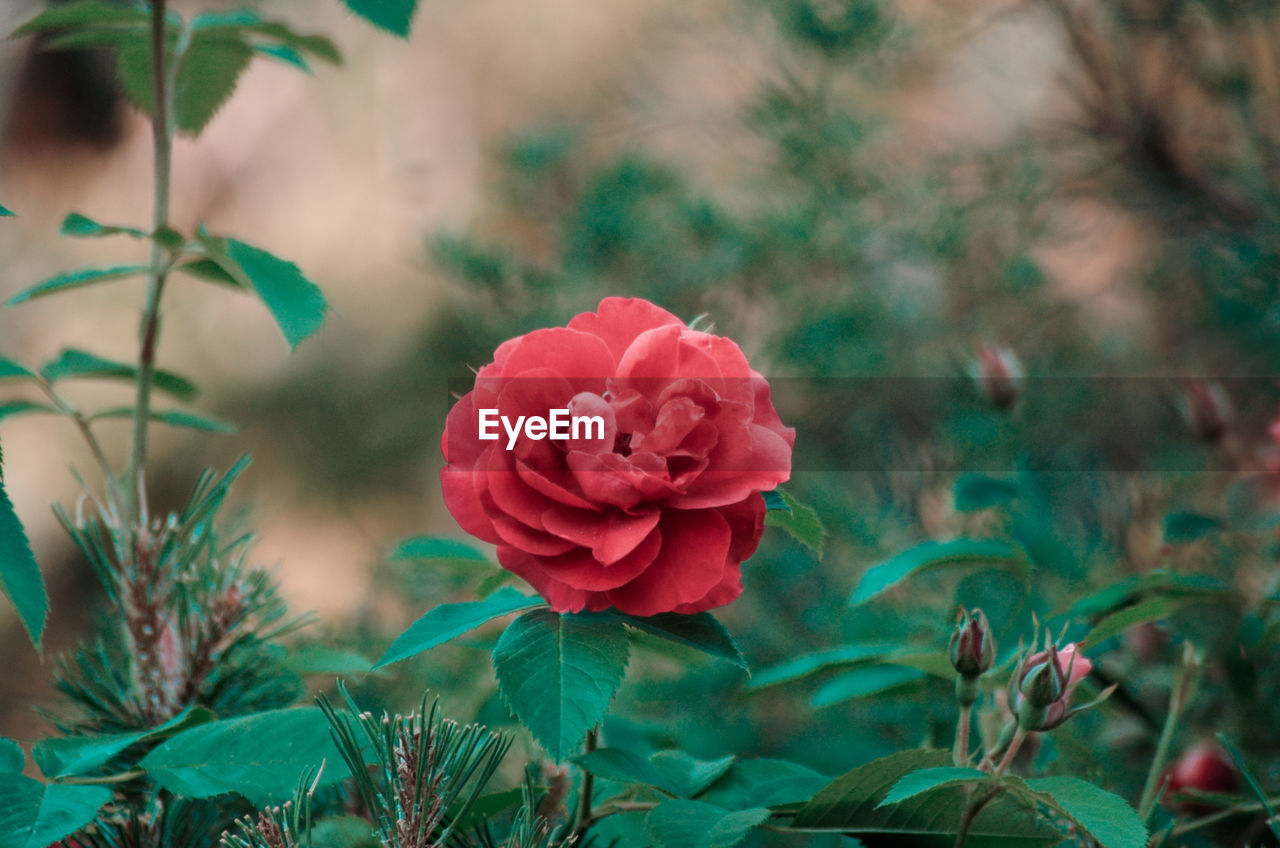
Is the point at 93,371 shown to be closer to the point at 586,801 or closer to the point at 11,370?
the point at 11,370

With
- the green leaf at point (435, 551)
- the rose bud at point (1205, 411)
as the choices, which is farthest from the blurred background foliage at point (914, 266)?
the green leaf at point (435, 551)

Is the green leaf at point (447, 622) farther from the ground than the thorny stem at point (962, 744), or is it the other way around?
the green leaf at point (447, 622)

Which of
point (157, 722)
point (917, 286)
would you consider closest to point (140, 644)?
point (157, 722)

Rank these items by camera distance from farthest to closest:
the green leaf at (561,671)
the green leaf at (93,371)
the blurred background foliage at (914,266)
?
the blurred background foliage at (914,266)
the green leaf at (93,371)
the green leaf at (561,671)

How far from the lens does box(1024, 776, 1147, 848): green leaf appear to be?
0.16 metres

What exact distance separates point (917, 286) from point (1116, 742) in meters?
0.56

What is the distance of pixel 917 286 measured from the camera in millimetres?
831

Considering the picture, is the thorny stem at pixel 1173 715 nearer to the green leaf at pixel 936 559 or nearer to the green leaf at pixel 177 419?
the green leaf at pixel 936 559

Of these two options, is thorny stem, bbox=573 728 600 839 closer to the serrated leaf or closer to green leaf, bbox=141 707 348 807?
green leaf, bbox=141 707 348 807

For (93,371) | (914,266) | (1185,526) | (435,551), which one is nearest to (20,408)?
(93,371)

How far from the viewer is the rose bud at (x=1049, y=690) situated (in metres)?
0.19

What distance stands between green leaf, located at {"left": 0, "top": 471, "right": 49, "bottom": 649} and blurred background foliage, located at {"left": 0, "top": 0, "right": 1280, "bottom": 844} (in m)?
0.24

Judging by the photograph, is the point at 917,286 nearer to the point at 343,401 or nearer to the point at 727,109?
the point at 727,109

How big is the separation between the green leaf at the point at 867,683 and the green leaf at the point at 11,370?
0.23m
